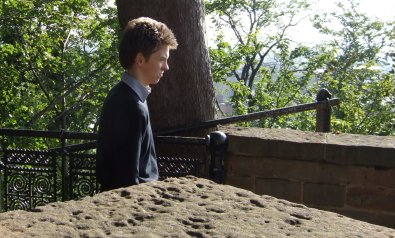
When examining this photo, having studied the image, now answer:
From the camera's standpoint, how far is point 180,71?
5.48 meters

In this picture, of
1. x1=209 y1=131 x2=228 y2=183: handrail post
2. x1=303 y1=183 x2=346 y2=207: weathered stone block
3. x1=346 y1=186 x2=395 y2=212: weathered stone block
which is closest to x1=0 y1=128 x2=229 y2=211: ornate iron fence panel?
x1=209 y1=131 x2=228 y2=183: handrail post

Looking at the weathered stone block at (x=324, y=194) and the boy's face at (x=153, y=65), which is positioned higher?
the boy's face at (x=153, y=65)

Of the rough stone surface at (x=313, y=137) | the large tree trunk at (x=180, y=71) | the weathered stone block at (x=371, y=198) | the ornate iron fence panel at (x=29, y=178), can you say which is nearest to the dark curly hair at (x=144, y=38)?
the rough stone surface at (x=313, y=137)

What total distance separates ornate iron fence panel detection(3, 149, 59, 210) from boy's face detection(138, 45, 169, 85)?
80.4 inches

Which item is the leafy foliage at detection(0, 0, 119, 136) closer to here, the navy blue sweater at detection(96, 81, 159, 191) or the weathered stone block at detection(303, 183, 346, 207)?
the weathered stone block at detection(303, 183, 346, 207)

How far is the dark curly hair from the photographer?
2.97 meters

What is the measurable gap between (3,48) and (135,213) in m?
11.1

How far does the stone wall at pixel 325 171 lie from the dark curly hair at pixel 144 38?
5.11ft

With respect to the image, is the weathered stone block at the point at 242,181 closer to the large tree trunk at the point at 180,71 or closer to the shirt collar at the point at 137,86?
the large tree trunk at the point at 180,71

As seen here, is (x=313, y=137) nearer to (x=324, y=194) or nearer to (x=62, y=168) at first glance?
(x=324, y=194)

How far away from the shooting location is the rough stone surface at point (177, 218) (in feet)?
4.97

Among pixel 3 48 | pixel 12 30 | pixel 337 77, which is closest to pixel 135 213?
pixel 3 48

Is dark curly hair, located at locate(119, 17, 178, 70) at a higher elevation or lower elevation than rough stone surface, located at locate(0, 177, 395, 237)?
higher

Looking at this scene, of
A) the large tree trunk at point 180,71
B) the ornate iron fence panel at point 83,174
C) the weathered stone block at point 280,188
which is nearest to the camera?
the weathered stone block at point 280,188
